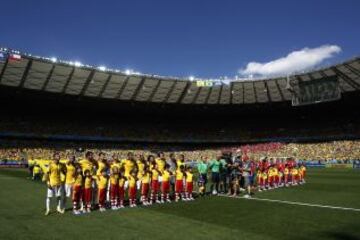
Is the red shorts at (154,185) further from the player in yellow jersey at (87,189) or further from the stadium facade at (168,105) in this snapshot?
the stadium facade at (168,105)

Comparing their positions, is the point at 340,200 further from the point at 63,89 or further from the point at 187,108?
the point at 187,108

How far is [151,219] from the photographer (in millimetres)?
13117

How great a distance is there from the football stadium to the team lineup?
0.19 ft

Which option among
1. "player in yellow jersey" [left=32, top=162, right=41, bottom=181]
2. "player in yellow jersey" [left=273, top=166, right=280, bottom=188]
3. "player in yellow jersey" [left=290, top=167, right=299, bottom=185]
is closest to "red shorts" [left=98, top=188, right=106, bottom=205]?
"player in yellow jersey" [left=273, top=166, right=280, bottom=188]

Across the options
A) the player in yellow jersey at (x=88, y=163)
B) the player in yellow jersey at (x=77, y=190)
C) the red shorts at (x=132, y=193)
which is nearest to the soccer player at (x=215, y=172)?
the red shorts at (x=132, y=193)

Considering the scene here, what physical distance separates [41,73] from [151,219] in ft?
139

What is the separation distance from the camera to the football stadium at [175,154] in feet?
41.7

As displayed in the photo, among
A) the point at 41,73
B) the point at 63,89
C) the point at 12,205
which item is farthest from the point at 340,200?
the point at 63,89

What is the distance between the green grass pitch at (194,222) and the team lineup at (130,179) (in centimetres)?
86

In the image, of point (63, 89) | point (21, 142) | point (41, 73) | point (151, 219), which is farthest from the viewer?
point (21, 142)

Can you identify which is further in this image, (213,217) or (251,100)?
(251,100)

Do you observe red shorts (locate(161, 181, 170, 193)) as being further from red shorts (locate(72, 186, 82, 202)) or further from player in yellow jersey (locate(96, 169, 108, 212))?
red shorts (locate(72, 186, 82, 202))

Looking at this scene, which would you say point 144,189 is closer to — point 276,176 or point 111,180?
point 111,180

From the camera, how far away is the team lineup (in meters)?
15.1
